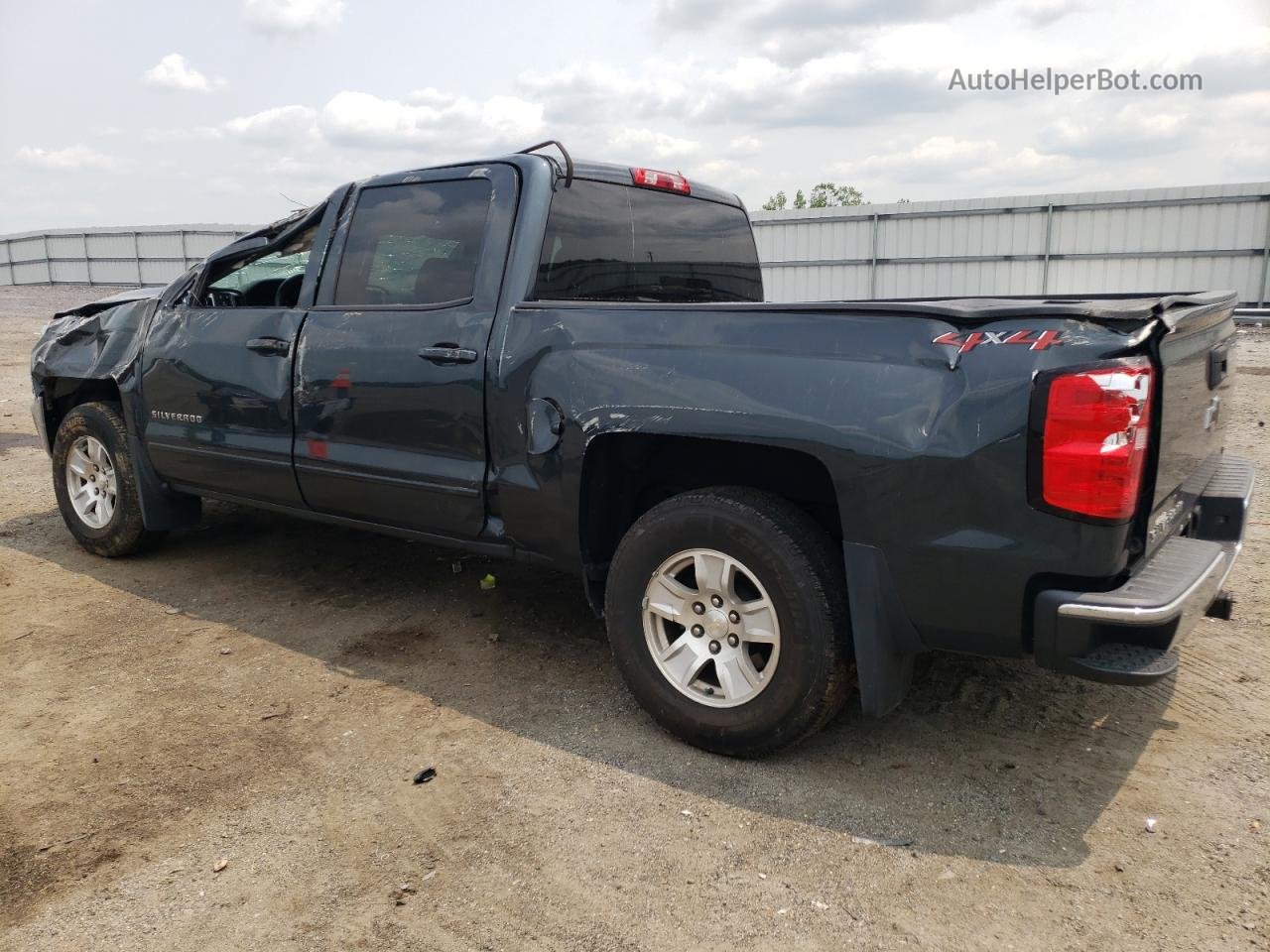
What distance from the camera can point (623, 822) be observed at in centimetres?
298

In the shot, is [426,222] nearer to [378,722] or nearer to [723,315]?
[723,315]

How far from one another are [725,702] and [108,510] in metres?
4.03

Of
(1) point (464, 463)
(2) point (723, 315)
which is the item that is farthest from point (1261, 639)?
(1) point (464, 463)

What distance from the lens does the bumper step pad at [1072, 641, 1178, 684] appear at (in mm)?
2594

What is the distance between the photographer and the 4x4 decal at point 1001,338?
102 inches

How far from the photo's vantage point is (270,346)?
4480 mm

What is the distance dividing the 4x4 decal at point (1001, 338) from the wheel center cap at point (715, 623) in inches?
42.8

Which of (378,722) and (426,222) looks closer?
(378,722)

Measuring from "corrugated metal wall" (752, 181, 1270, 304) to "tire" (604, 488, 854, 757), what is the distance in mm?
17094

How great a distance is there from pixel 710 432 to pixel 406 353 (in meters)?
1.44

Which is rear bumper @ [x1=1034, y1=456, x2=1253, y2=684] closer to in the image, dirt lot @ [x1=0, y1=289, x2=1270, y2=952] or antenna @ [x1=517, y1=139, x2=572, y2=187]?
dirt lot @ [x1=0, y1=289, x2=1270, y2=952]

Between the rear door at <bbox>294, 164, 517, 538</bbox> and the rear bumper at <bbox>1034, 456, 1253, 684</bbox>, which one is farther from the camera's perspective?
the rear door at <bbox>294, 164, 517, 538</bbox>

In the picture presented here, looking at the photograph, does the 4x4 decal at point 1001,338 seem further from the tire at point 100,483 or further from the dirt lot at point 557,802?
the tire at point 100,483

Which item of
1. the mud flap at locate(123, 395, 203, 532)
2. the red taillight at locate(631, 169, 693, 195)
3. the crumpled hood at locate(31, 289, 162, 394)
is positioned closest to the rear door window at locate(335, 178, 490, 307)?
the red taillight at locate(631, 169, 693, 195)
